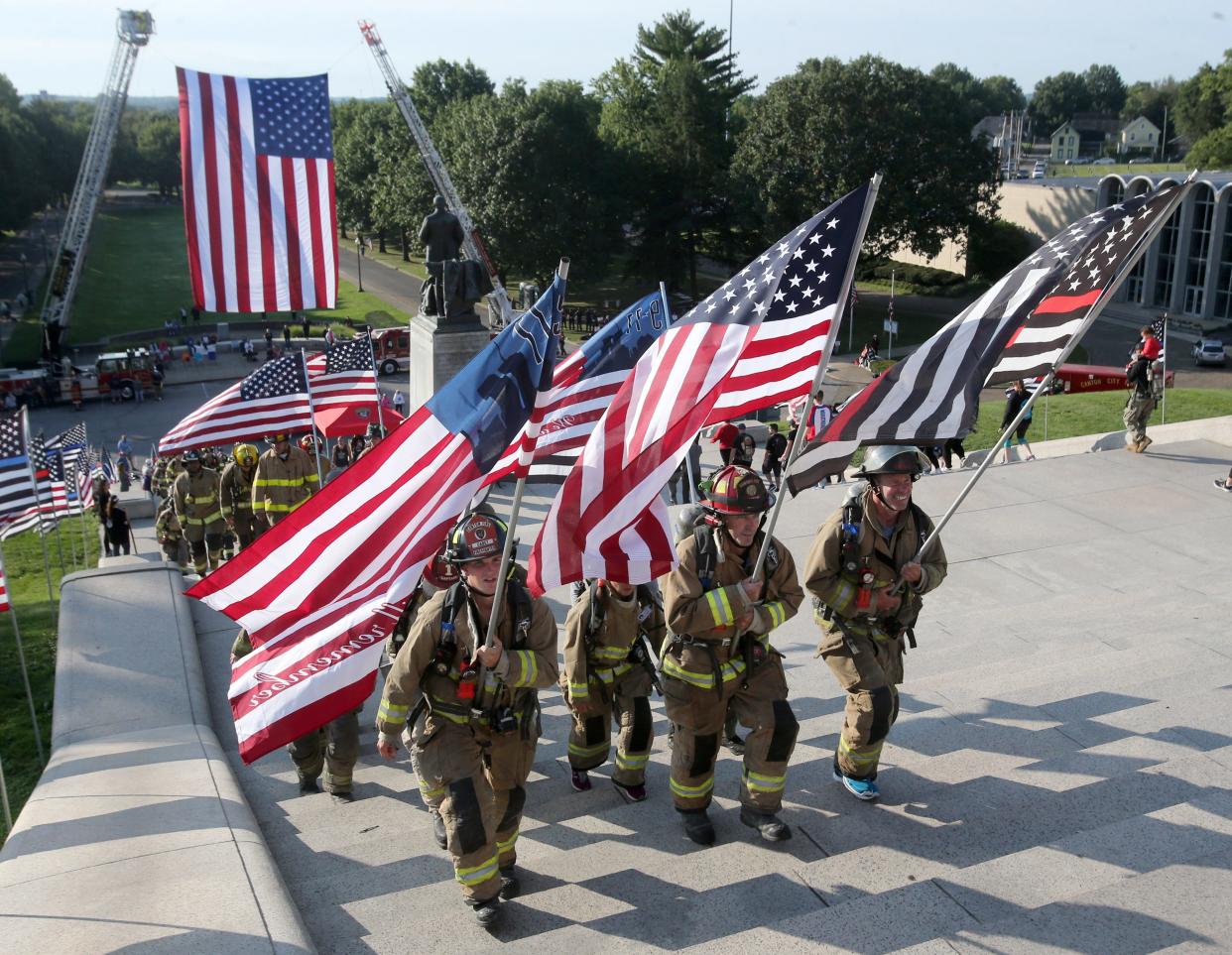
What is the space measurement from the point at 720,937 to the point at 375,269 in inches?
2887

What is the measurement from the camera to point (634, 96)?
64438 millimetres

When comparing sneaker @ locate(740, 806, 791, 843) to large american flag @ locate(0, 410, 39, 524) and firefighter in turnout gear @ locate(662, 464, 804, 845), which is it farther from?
large american flag @ locate(0, 410, 39, 524)

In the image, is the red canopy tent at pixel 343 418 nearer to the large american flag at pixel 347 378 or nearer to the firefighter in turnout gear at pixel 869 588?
the large american flag at pixel 347 378

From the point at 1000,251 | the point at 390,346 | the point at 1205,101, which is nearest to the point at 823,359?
the point at 390,346

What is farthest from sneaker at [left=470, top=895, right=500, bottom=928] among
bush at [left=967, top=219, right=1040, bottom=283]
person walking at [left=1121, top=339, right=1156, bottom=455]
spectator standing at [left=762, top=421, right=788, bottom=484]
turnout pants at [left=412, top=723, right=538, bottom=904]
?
bush at [left=967, top=219, right=1040, bottom=283]

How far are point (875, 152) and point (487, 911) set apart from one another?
47349mm

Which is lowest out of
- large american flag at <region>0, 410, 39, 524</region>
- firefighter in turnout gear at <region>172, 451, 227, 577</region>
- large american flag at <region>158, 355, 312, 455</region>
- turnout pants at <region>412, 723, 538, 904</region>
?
firefighter in turnout gear at <region>172, 451, 227, 577</region>

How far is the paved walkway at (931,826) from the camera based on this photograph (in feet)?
15.0

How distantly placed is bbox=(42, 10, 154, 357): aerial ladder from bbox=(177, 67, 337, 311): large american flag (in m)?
42.7

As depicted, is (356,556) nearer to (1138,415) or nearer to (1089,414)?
(1138,415)

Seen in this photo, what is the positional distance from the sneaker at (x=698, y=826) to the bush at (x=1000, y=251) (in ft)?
184

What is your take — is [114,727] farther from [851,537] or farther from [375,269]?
[375,269]

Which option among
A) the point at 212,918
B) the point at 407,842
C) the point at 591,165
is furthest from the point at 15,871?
the point at 591,165

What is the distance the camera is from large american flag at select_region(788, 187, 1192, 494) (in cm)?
600
